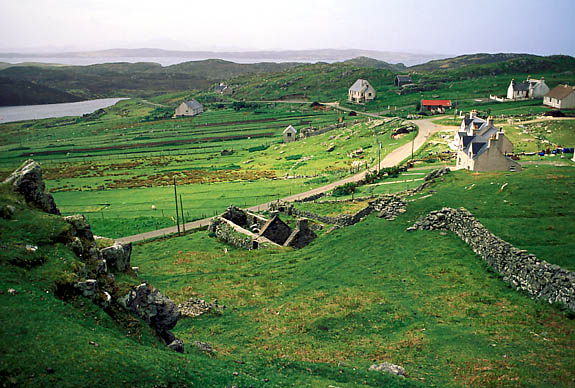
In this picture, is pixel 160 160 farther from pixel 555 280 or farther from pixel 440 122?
pixel 555 280

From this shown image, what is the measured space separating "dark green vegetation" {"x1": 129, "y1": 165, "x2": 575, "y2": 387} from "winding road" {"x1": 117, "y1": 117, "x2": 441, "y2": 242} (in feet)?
43.0

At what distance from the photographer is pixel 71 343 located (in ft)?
48.7

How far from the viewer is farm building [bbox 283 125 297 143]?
124 metres

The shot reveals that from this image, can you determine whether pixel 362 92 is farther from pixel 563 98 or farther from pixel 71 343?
pixel 71 343

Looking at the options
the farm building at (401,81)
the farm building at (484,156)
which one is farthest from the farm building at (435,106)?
the farm building at (484,156)

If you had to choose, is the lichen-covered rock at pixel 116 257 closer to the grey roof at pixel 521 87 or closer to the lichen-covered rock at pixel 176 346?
the lichen-covered rock at pixel 176 346

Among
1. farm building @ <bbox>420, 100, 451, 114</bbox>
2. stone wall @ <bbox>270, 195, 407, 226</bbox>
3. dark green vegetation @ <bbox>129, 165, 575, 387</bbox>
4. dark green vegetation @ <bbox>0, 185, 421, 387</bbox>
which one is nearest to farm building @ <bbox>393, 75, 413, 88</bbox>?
farm building @ <bbox>420, 100, 451, 114</bbox>

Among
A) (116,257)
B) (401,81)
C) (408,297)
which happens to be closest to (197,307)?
(116,257)

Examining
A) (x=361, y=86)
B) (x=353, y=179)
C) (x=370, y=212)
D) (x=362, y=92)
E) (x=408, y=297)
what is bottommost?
(x=408, y=297)

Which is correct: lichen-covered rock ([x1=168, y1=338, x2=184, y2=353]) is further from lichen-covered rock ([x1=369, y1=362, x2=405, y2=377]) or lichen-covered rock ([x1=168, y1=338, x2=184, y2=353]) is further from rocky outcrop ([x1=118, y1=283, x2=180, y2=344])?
lichen-covered rock ([x1=369, y1=362, x2=405, y2=377])

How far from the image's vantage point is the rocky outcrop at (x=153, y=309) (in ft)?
65.8

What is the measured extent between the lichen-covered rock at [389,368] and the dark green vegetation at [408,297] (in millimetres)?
507

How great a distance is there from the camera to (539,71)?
176 meters

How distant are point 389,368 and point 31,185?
2054 centimetres
